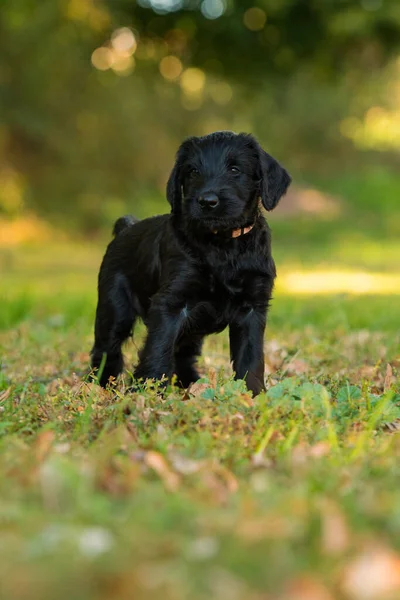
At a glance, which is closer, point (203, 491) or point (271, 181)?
point (203, 491)

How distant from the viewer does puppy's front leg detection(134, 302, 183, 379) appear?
4289 mm

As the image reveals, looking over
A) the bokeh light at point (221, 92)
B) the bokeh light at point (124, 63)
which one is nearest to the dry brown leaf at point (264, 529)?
the bokeh light at point (124, 63)

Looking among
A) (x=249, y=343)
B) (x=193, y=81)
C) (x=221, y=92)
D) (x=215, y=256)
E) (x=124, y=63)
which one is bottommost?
(x=249, y=343)

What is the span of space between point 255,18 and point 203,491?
2036 cm

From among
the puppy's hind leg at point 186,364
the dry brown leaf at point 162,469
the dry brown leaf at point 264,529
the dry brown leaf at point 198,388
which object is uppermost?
the puppy's hind leg at point 186,364

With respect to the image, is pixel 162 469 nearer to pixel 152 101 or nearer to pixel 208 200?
pixel 208 200

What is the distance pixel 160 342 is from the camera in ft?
14.1

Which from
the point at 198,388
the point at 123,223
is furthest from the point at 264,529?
the point at 123,223

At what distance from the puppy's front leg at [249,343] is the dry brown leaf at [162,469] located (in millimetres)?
1608

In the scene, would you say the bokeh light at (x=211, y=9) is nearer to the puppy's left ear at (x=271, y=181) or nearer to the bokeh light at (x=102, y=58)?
the bokeh light at (x=102, y=58)

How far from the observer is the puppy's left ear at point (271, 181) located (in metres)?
4.51

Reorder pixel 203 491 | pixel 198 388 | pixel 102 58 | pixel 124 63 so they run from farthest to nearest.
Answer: pixel 124 63 < pixel 102 58 < pixel 198 388 < pixel 203 491

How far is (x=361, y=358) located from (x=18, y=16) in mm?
15252

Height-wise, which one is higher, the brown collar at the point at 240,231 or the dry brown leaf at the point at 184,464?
the brown collar at the point at 240,231
